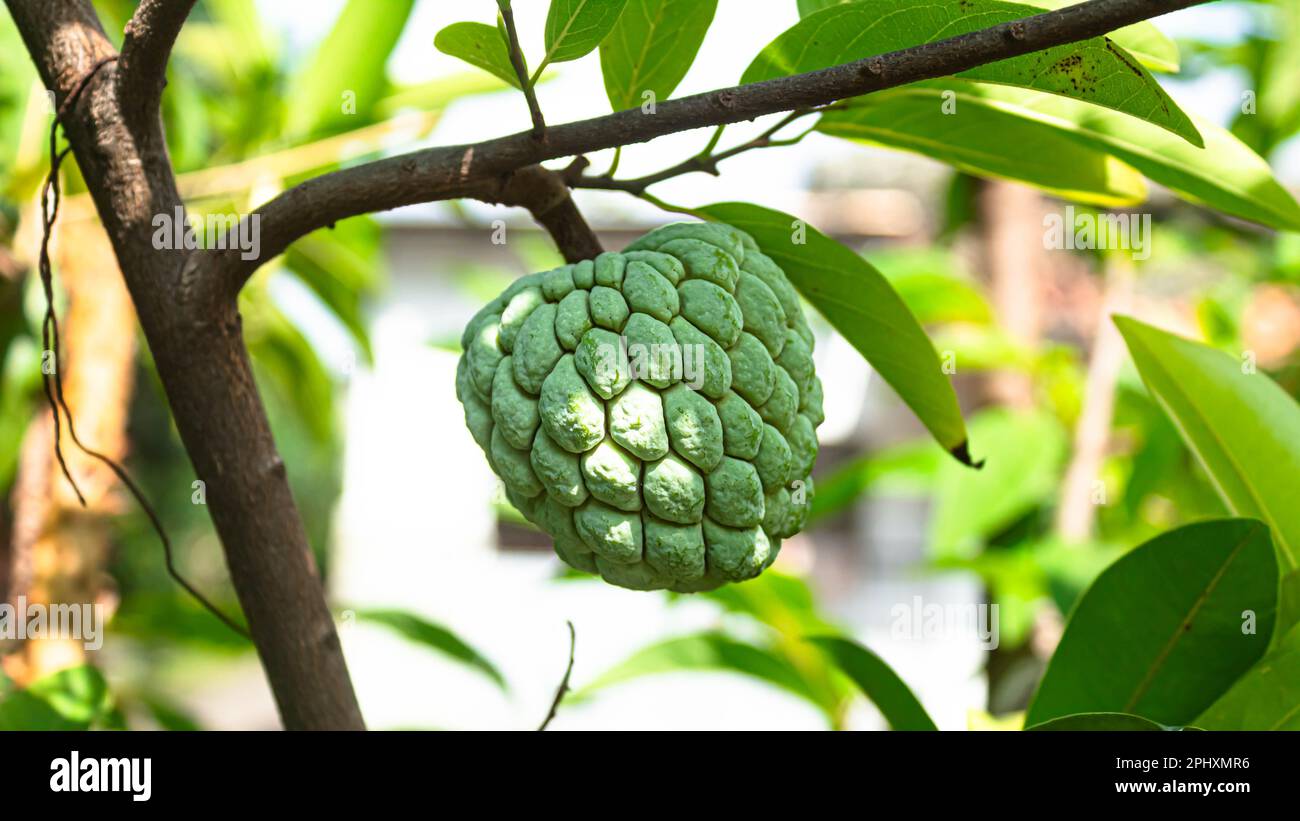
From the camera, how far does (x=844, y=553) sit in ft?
23.7

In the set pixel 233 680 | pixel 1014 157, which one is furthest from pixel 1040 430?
pixel 233 680

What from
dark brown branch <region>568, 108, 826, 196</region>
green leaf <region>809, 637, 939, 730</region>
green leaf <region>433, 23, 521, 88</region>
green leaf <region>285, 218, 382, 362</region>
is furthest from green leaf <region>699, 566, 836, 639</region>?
green leaf <region>285, 218, 382, 362</region>

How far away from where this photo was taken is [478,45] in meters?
0.71

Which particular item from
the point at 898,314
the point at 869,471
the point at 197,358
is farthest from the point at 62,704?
the point at 869,471

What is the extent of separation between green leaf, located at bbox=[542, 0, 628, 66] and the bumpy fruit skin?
0.15 meters

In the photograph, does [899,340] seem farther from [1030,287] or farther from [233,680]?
[233,680]

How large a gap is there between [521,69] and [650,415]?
242 mm

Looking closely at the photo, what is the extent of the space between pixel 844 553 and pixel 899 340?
6.55 m

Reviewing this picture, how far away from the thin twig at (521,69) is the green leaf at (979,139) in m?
0.29

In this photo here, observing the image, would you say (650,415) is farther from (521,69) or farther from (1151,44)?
(1151,44)

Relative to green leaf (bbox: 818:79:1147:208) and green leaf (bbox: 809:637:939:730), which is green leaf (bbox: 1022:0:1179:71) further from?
green leaf (bbox: 809:637:939:730)

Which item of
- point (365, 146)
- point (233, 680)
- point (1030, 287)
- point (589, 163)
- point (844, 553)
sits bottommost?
point (233, 680)

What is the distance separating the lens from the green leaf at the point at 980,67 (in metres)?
0.63

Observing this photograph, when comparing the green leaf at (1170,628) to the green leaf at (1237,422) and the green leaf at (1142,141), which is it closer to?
the green leaf at (1237,422)
